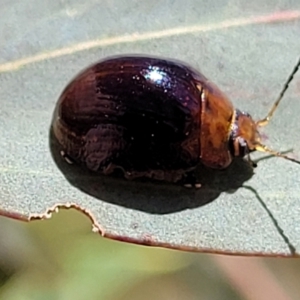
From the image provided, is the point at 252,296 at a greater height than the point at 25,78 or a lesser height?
lesser

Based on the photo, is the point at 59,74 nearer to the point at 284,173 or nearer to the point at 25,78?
the point at 25,78

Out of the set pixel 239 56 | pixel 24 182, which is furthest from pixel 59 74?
pixel 239 56

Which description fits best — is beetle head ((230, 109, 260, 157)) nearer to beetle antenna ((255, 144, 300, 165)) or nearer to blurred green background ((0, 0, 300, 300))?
beetle antenna ((255, 144, 300, 165))

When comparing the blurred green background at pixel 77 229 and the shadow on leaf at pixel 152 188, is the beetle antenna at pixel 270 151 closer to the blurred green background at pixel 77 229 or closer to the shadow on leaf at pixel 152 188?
the shadow on leaf at pixel 152 188

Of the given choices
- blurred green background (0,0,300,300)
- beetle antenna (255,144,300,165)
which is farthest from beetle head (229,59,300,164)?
blurred green background (0,0,300,300)

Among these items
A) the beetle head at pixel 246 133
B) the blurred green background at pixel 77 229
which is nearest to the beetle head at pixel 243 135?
the beetle head at pixel 246 133

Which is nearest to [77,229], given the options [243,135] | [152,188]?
[152,188]
